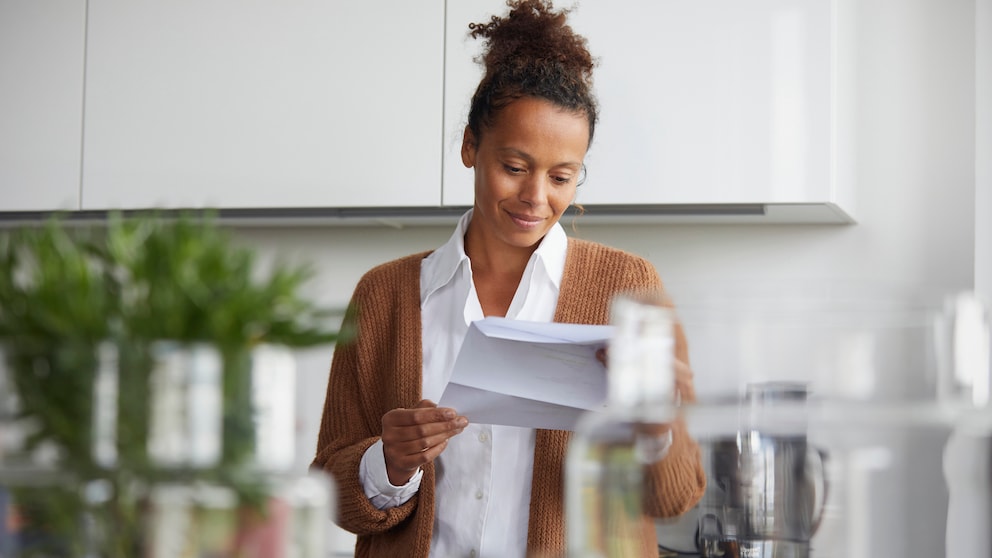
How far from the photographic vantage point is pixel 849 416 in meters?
0.76

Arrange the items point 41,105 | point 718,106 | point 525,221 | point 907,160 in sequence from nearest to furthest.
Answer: point 525,221
point 718,106
point 907,160
point 41,105

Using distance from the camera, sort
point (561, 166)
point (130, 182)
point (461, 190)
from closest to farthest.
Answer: point (561, 166), point (461, 190), point (130, 182)

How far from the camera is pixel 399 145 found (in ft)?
7.78

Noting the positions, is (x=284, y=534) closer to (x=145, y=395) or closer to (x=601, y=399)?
(x=145, y=395)

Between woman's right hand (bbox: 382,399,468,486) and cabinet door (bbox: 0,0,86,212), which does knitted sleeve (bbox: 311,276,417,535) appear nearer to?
woman's right hand (bbox: 382,399,468,486)

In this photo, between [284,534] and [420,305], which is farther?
[420,305]

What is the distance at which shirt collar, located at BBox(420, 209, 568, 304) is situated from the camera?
5.07ft

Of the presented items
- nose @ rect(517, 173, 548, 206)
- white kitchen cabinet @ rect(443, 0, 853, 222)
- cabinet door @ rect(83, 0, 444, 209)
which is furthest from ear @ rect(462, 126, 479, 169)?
cabinet door @ rect(83, 0, 444, 209)

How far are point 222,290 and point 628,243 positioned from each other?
2.04 meters

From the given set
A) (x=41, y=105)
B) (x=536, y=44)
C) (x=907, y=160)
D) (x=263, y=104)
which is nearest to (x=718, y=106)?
(x=907, y=160)

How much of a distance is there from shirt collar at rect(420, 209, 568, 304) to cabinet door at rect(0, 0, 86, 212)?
1273mm

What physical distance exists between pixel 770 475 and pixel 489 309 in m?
0.83

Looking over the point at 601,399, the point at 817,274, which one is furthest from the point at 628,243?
the point at 601,399

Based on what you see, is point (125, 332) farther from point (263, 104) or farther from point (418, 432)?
point (263, 104)
